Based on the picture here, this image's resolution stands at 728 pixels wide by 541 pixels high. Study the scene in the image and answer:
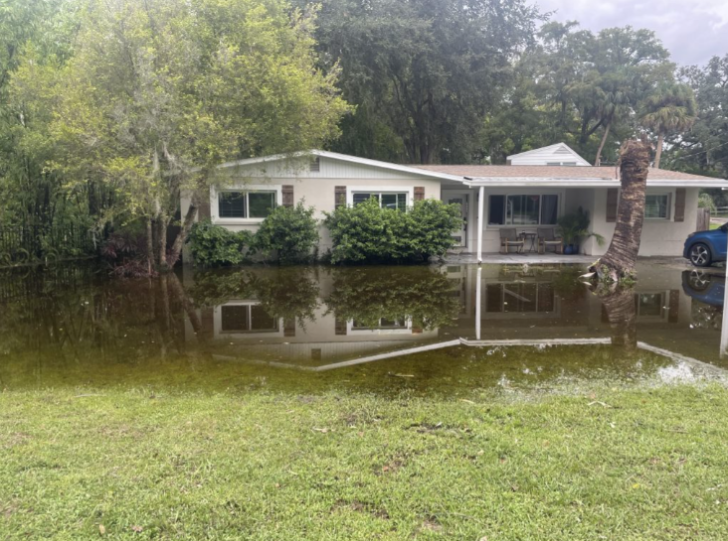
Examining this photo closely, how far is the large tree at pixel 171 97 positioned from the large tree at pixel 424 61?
890cm

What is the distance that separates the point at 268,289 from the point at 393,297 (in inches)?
106

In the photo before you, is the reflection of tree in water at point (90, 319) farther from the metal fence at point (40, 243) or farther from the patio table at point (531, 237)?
the patio table at point (531, 237)

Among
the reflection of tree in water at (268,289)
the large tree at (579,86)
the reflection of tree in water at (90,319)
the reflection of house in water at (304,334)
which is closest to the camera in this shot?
the reflection of house in water at (304,334)

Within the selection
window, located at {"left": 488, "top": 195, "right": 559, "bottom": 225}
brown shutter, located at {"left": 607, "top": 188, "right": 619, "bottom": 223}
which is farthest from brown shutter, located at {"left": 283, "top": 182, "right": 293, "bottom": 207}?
brown shutter, located at {"left": 607, "top": 188, "right": 619, "bottom": 223}

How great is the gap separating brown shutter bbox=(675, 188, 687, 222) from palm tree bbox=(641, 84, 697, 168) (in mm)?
15211

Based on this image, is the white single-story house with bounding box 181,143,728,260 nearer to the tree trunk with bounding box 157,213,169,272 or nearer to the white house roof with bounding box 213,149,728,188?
the white house roof with bounding box 213,149,728,188

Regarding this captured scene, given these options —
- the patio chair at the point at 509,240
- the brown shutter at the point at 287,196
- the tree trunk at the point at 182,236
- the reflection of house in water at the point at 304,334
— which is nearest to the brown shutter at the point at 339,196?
the brown shutter at the point at 287,196

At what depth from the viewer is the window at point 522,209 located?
58.4 ft

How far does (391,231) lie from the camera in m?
14.5

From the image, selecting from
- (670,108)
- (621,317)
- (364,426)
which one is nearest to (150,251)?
(621,317)

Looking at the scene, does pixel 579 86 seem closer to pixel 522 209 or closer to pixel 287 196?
pixel 522 209

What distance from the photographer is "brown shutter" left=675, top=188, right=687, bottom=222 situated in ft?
55.5

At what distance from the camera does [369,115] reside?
2445 cm

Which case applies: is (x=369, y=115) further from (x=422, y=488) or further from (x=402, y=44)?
(x=422, y=488)
